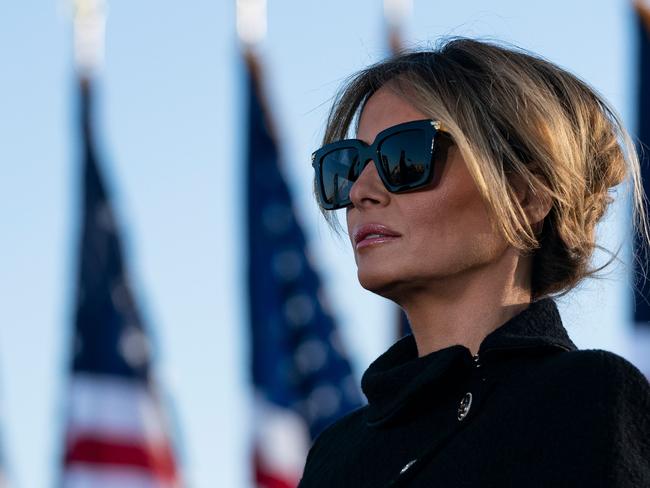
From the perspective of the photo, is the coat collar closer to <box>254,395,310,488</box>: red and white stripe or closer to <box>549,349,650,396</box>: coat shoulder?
<box>549,349,650,396</box>: coat shoulder

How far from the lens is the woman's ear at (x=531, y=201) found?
2.73 m

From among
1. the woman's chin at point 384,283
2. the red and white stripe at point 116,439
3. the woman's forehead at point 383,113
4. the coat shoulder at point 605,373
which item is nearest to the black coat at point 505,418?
the coat shoulder at point 605,373

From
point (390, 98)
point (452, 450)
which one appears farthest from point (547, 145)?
point (452, 450)

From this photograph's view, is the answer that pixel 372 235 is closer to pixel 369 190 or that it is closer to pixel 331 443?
pixel 369 190

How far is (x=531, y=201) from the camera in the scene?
2748 millimetres

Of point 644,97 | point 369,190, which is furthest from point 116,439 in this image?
point 369,190

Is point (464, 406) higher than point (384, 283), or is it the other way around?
point (384, 283)

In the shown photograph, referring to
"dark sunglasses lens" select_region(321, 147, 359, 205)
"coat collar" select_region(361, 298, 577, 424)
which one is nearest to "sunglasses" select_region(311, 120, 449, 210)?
"dark sunglasses lens" select_region(321, 147, 359, 205)

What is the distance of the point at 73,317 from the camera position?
1034 centimetres

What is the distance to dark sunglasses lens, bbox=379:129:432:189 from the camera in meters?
2.70

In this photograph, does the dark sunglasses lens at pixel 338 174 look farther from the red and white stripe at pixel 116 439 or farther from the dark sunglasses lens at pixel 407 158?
the red and white stripe at pixel 116 439

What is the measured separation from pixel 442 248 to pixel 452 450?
39cm

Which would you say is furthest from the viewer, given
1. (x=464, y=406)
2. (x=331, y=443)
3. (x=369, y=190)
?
(x=331, y=443)

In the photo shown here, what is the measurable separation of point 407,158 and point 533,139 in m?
0.23
